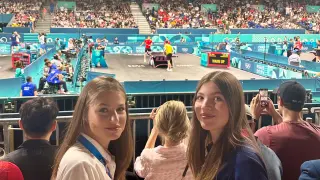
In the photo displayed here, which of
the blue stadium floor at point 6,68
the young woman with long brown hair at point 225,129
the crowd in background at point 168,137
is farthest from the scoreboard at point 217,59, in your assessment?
the young woman with long brown hair at point 225,129

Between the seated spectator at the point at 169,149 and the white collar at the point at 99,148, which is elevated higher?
the white collar at the point at 99,148

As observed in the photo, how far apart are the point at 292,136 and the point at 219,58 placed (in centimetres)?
2271

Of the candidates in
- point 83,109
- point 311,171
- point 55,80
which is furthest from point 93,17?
point 311,171

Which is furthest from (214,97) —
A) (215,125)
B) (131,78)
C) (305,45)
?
(305,45)

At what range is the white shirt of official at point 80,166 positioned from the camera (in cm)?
232

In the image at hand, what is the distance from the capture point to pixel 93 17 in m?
46.5

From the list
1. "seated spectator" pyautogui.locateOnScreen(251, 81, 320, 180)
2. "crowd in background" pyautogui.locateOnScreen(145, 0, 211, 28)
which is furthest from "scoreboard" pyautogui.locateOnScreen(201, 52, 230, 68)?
"seated spectator" pyautogui.locateOnScreen(251, 81, 320, 180)

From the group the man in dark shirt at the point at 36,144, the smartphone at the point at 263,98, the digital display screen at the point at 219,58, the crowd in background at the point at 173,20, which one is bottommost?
the digital display screen at the point at 219,58

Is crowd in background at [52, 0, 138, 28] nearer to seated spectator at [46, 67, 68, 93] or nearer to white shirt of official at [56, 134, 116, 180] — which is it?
seated spectator at [46, 67, 68, 93]

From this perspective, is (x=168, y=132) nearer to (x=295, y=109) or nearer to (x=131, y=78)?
(x=295, y=109)

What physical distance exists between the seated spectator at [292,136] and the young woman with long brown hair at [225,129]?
1181 mm

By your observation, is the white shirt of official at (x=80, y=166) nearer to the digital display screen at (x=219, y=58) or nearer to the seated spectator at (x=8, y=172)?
the seated spectator at (x=8, y=172)

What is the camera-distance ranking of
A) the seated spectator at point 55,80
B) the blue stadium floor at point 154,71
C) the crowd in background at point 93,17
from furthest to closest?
1. the crowd in background at point 93,17
2. the blue stadium floor at point 154,71
3. the seated spectator at point 55,80

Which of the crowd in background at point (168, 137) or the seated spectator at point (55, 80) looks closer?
the crowd in background at point (168, 137)
